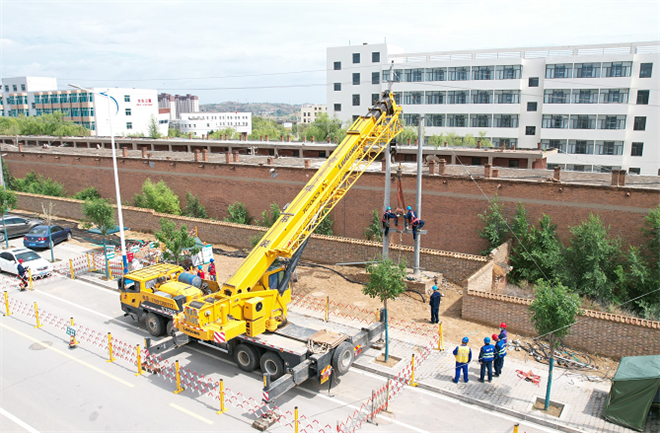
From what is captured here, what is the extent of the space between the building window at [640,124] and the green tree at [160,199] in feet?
143

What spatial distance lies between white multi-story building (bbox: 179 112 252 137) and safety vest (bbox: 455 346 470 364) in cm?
16379

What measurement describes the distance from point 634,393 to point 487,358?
10.6ft

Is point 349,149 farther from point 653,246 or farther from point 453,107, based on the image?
point 453,107

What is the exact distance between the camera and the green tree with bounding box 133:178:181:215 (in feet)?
105

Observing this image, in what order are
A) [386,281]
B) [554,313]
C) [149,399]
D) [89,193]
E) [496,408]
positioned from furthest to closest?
[89,193] < [386,281] < [149,399] < [496,408] < [554,313]

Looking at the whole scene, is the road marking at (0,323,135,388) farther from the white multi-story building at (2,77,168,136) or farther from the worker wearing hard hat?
the white multi-story building at (2,77,168,136)

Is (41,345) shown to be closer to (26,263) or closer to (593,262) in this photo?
(26,263)

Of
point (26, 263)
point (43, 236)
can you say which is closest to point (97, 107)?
point (43, 236)

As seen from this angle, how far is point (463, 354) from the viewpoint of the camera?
12.2 metres

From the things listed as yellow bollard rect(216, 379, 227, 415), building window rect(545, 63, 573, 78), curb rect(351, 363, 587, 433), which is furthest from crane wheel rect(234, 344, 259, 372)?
building window rect(545, 63, 573, 78)

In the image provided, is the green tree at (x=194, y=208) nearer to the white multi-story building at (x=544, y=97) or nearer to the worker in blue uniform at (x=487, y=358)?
the white multi-story building at (x=544, y=97)

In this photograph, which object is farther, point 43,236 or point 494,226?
point 43,236

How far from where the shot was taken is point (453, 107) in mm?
54656

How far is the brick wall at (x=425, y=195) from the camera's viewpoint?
68.6 ft
